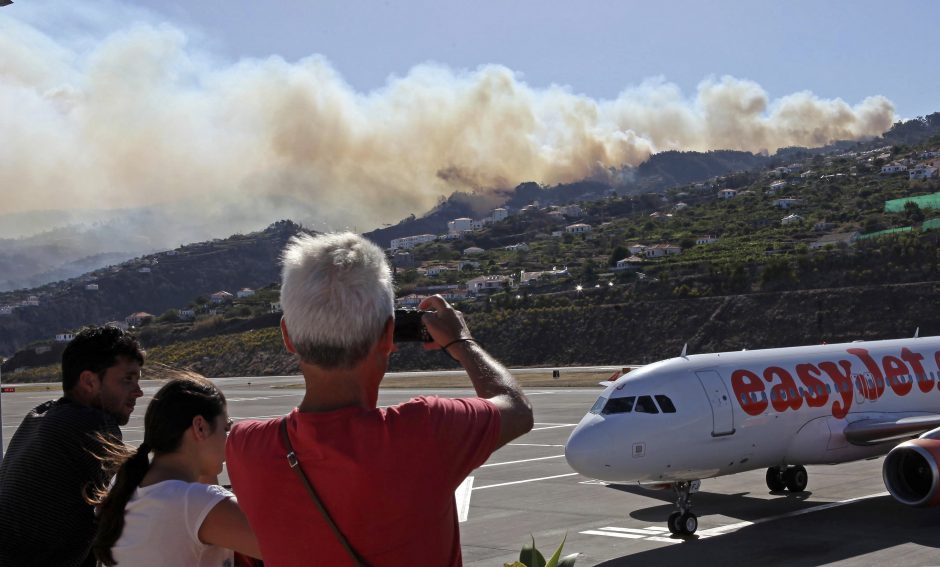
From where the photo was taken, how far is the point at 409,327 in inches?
152

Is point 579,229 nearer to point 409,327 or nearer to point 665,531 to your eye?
point 665,531

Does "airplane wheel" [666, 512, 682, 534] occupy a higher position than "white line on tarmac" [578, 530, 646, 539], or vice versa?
"airplane wheel" [666, 512, 682, 534]

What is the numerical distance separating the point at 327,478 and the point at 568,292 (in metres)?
94.2

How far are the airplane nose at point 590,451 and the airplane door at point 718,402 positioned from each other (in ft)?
7.37

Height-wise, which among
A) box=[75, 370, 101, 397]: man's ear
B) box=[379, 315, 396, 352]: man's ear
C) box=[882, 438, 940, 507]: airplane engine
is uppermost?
box=[379, 315, 396, 352]: man's ear

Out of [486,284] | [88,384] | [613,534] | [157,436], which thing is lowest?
[613,534]

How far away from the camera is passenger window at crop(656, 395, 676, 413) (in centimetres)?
1775

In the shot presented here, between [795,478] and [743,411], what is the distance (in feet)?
12.7

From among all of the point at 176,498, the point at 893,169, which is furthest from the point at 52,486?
the point at 893,169

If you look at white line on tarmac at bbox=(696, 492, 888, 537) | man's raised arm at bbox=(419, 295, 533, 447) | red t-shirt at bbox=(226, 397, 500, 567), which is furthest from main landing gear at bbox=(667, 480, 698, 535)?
red t-shirt at bbox=(226, 397, 500, 567)

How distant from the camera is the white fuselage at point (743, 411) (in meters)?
17.2

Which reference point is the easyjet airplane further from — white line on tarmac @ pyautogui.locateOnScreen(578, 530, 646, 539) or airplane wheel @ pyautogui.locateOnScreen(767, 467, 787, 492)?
white line on tarmac @ pyautogui.locateOnScreen(578, 530, 646, 539)

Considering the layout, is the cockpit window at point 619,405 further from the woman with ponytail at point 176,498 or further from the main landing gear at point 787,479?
the woman with ponytail at point 176,498

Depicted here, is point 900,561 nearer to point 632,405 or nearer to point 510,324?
point 632,405
